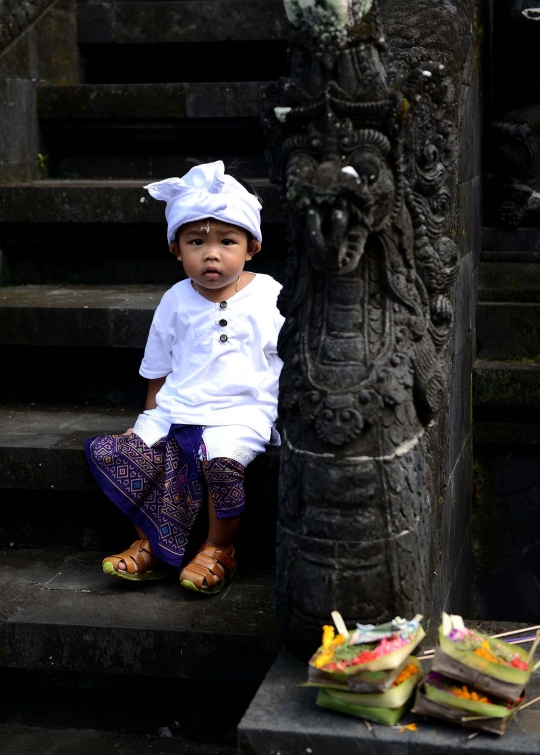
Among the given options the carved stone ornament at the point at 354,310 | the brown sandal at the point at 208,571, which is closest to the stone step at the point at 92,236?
the brown sandal at the point at 208,571

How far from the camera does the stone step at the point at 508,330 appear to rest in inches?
161

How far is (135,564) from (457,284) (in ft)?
3.92

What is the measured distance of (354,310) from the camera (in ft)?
7.24

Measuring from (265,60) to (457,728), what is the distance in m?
3.62

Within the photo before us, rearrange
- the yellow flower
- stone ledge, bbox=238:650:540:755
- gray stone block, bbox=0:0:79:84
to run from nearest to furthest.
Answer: stone ledge, bbox=238:650:540:755 < the yellow flower < gray stone block, bbox=0:0:79:84

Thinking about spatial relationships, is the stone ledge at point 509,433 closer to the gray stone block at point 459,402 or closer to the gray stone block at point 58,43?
the gray stone block at point 459,402

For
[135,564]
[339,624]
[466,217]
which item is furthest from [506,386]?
[339,624]

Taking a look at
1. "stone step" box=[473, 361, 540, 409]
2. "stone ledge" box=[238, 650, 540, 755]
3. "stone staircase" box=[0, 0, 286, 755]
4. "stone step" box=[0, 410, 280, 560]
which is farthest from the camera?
"stone step" box=[473, 361, 540, 409]

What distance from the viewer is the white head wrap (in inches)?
120

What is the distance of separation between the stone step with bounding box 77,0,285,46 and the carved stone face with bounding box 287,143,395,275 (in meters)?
2.84

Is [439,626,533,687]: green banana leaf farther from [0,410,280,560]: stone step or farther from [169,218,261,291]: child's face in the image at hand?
[169,218,261,291]: child's face

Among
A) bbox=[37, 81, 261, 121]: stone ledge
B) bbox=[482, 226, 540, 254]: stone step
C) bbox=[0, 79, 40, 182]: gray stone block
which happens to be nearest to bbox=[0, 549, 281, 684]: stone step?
bbox=[482, 226, 540, 254]: stone step

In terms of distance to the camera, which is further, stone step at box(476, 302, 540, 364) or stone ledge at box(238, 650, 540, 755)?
stone step at box(476, 302, 540, 364)

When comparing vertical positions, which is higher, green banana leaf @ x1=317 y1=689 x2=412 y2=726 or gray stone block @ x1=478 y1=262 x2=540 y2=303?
gray stone block @ x1=478 y1=262 x2=540 y2=303
